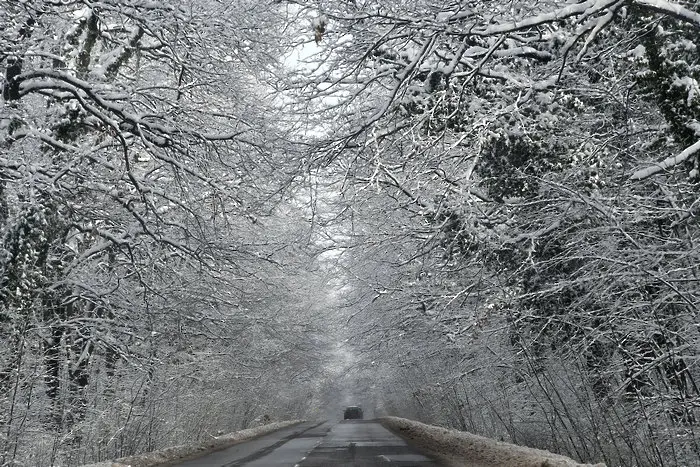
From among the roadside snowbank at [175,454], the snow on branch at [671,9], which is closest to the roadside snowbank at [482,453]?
the snow on branch at [671,9]

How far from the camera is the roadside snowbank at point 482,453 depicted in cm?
1171

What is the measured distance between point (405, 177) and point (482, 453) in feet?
28.7

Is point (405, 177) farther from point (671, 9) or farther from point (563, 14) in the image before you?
point (671, 9)

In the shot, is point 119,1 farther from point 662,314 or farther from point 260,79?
point 662,314

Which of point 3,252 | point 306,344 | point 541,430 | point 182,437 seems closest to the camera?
point 3,252

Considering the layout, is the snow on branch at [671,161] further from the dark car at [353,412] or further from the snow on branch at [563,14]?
the dark car at [353,412]

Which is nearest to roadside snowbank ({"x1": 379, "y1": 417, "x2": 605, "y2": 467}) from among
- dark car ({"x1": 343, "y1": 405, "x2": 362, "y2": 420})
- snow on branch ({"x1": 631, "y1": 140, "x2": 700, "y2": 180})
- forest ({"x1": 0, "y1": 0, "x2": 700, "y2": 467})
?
forest ({"x1": 0, "y1": 0, "x2": 700, "y2": 467})

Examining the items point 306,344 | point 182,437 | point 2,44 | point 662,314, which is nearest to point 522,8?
point 662,314

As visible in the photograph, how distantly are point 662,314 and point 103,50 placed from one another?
13368mm

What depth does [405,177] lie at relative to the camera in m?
10.7

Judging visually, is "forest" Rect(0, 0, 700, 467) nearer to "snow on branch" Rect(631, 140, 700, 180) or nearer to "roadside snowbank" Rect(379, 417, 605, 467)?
"snow on branch" Rect(631, 140, 700, 180)

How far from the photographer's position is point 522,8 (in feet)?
30.3

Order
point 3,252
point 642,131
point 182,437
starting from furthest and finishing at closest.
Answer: point 182,437 → point 3,252 → point 642,131

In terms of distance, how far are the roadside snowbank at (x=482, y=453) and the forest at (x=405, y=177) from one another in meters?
0.77
